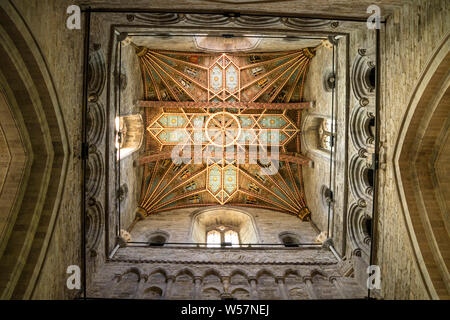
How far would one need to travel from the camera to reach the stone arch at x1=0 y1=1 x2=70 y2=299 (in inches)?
213

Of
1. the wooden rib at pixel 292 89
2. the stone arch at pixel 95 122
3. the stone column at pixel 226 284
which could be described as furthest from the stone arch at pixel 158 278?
the wooden rib at pixel 292 89

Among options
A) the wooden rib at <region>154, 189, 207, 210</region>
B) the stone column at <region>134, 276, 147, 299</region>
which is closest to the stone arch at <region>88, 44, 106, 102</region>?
the stone column at <region>134, 276, 147, 299</region>

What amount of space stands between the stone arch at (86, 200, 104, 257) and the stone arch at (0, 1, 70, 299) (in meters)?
2.27

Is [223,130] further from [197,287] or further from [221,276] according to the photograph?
[197,287]

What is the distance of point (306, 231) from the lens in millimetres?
12938

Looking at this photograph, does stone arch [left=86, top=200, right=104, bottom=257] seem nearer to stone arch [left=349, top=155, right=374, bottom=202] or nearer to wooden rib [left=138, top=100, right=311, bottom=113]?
wooden rib [left=138, top=100, right=311, bottom=113]

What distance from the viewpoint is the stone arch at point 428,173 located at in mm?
6328

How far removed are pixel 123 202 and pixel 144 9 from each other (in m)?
6.97

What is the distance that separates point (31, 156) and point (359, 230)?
362 inches

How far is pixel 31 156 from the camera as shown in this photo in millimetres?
6605

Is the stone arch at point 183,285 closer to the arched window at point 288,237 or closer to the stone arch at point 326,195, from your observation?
the arched window at point 288,237

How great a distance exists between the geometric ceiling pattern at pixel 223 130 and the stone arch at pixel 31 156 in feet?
24.1
